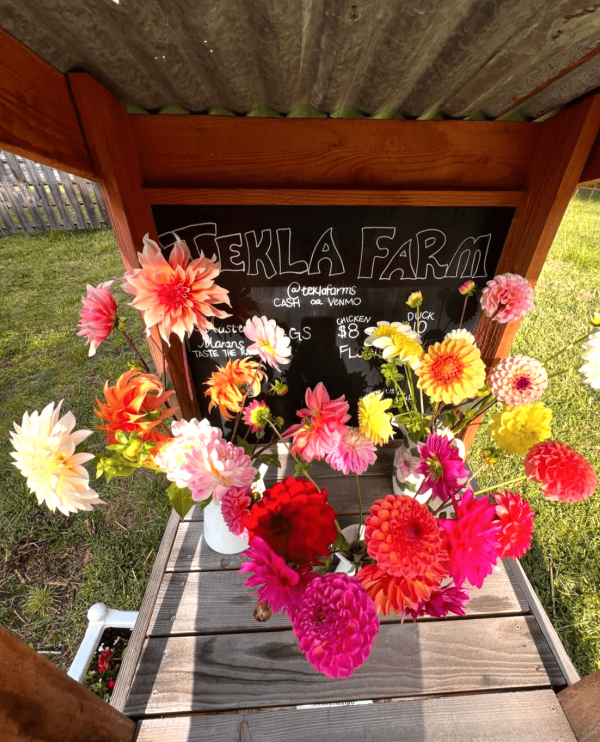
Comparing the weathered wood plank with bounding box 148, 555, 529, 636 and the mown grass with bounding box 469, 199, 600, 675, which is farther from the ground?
the weathered wood plank with bounding box 148, 555, 529, 636

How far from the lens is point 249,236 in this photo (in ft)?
3.95

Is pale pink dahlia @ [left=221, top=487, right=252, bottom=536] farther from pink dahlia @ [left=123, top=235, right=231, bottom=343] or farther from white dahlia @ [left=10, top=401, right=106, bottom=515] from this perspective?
pink dahlia @ [left=123, top=235, right=231, bottom=343]

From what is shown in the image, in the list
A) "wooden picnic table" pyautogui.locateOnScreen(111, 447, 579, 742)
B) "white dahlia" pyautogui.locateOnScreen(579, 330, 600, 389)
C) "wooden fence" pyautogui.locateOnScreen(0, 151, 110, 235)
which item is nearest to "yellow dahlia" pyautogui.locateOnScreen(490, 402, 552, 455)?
"white dahlia" pyautogui.locateOnScreen(579, 330, 600, 389)

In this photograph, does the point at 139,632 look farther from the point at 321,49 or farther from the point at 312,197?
the point at 321,49

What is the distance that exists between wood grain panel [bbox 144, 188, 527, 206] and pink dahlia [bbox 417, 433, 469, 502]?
2.47 ft

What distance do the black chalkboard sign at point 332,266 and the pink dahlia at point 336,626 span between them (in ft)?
3.08

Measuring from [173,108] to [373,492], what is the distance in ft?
4.56

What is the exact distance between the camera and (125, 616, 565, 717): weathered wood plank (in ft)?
3.03

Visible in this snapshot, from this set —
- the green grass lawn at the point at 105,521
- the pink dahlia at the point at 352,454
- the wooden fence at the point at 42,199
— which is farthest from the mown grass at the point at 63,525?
the wooden fence at the point at 42,199

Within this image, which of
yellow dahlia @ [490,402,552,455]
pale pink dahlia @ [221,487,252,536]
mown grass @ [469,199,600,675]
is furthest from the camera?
mown grass @ [469,199,600,675]

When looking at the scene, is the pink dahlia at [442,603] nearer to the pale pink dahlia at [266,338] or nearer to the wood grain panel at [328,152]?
the pale pink dahlia at [266,338]

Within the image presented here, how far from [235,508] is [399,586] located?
1.18ft

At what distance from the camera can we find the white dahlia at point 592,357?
0.92 metres

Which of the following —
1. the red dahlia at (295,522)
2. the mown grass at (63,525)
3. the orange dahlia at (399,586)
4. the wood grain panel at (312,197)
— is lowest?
the mown grass at (63,525)
